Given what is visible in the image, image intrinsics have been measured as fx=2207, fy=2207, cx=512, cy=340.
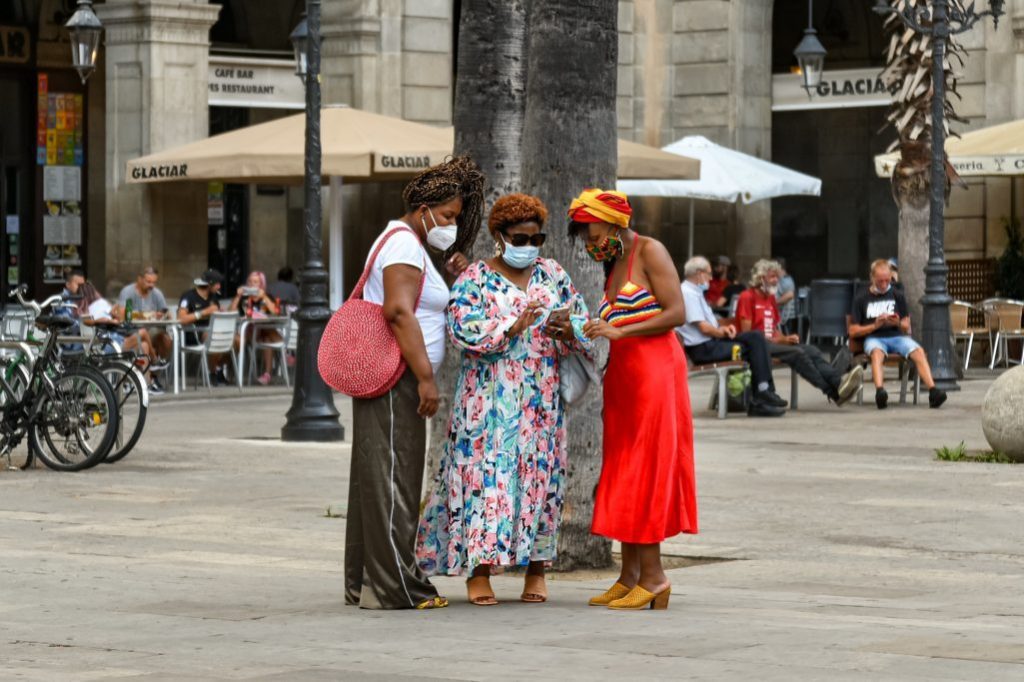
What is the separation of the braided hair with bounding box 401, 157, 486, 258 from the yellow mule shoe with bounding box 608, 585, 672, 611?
1591 millimetres

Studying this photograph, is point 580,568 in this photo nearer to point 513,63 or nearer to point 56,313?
point 513,63

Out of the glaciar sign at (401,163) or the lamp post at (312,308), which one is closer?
the lamp post at (312,308)

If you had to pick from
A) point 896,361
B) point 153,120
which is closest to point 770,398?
point 896,361

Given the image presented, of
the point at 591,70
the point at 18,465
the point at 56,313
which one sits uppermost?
the point at 591,70

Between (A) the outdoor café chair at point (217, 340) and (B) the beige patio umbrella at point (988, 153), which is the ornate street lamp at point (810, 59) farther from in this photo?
(A) the outdoor café chair at point (217, 340)

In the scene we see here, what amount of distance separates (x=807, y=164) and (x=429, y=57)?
12.1 m

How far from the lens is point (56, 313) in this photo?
54.3 ft

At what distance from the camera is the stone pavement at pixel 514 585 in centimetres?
750

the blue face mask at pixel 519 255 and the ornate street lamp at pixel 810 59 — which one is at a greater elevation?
the ornate street lamp at pixel 810 59

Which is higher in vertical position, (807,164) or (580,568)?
(807,164)

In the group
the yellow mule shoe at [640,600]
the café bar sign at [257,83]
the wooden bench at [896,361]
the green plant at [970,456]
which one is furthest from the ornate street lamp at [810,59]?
the yellow mule shoe at [640,600]

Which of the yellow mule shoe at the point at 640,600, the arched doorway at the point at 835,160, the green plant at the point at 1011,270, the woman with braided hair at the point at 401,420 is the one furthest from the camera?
the arched doorway at the point at 835,160

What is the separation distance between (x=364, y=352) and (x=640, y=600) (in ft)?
4.93

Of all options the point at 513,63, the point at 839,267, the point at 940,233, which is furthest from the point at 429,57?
the point at 513,63
